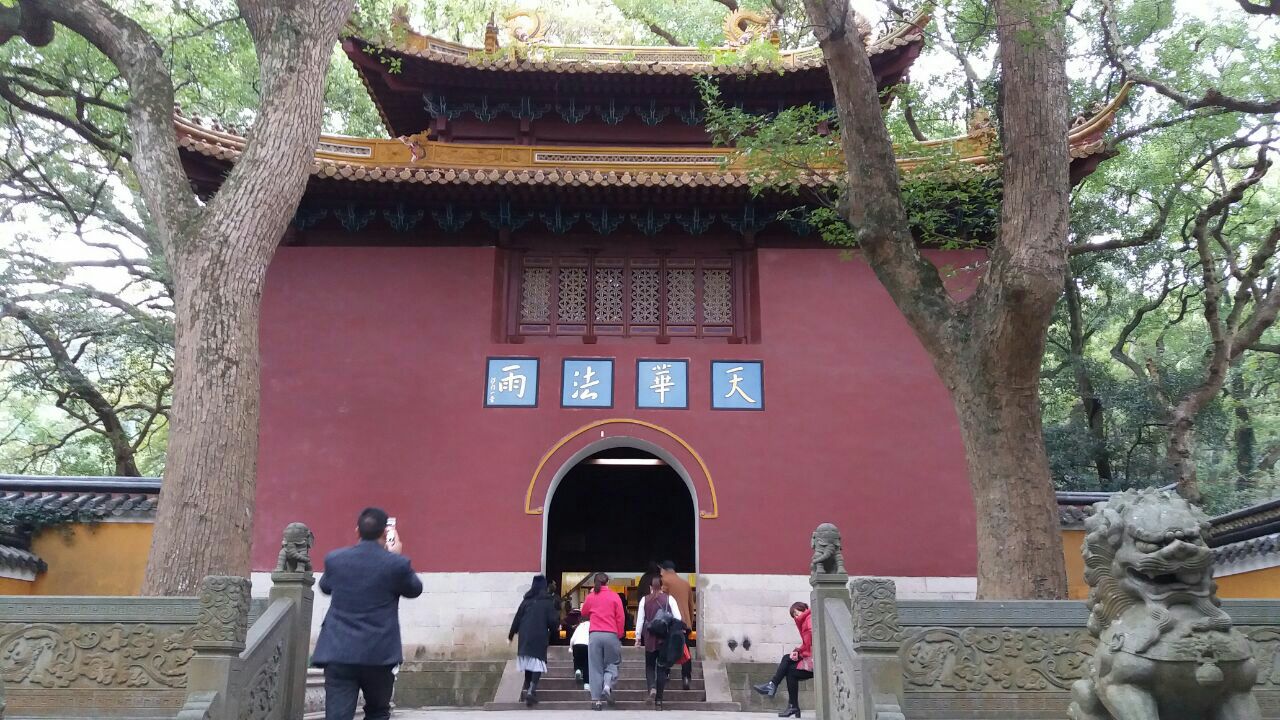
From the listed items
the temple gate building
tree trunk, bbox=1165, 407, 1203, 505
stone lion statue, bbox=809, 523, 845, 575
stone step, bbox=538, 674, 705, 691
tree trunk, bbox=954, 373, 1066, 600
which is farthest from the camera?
tree trunk, bbox=1165, 407, 1203, 505

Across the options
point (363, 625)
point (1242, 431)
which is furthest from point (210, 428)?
point (1242, 431)

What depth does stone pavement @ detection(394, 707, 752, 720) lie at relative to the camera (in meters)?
6.30

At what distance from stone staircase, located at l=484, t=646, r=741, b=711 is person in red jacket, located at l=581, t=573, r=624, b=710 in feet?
0.85

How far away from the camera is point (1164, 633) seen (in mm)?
2701

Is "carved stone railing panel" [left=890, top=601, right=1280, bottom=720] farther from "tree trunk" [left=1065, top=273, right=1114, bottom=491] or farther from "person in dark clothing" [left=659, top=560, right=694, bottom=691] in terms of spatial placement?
"tree trunk" [left=1065, top=273, right=1114, bottom=491]

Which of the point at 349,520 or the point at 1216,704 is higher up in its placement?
the point at 349,520

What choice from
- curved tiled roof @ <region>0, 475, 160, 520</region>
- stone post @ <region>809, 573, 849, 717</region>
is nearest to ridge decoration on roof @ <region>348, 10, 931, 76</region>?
curved tiled roof @ <region>0, 475, 160, 520</region>

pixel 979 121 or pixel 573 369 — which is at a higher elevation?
pixel 979 121

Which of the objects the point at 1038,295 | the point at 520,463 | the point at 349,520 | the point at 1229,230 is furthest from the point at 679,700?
the point at 1229,230

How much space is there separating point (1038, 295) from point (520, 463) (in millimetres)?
5128

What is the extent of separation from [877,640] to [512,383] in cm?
561

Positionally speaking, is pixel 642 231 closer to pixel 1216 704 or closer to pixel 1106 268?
pixel 1216 704

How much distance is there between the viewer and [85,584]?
847 cm

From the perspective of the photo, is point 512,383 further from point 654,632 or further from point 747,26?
point 747,26
